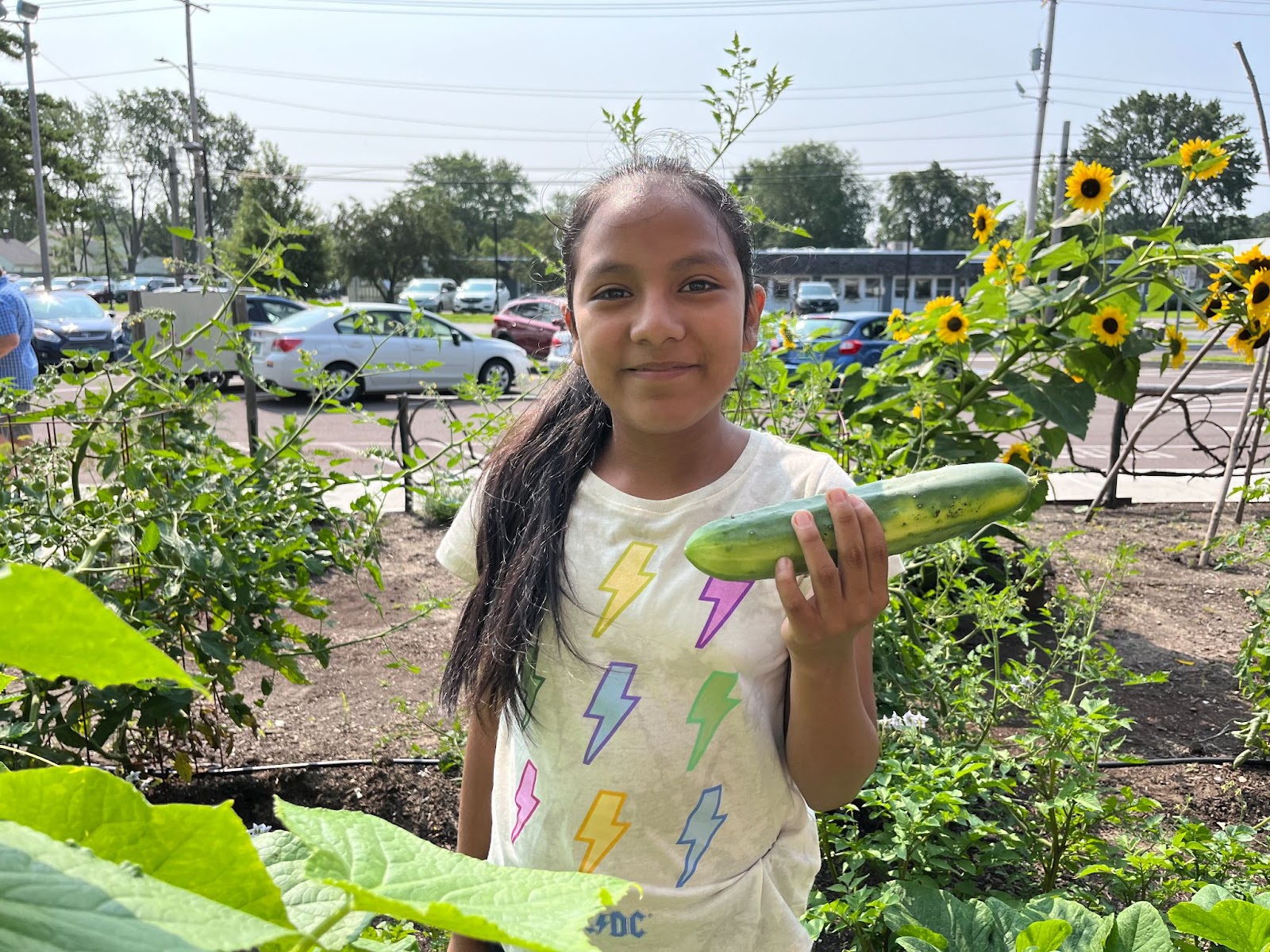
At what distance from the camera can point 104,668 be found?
30 cm

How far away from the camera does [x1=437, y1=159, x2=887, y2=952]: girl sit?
146 centimetres

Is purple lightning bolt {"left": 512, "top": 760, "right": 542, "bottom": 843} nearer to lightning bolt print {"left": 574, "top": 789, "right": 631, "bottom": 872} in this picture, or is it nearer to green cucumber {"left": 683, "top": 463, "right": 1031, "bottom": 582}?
lightning bolt print {"left": 574, "top": 789, "right": 631, "bottom": 872}

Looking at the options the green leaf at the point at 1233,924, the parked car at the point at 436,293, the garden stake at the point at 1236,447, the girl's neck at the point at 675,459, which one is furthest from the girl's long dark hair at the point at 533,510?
the parked car at the point at 436,293

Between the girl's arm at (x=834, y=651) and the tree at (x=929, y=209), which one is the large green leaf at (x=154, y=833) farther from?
the tree at (x=929, y=209)

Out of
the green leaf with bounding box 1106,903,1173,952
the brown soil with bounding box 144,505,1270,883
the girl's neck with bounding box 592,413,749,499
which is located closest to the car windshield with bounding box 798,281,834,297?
the brown soil with bounding box 144,505,1270,883

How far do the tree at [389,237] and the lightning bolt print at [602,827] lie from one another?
4666cm

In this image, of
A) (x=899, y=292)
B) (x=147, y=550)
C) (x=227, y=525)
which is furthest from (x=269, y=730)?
(x=899, y=292)

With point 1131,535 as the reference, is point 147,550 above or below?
above

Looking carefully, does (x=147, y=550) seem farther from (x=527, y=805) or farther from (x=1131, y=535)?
(x=1131, y=535)

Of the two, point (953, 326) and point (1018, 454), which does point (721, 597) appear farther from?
point (1018, 454)

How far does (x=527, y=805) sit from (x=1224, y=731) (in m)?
3.13

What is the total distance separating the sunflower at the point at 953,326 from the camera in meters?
3.89

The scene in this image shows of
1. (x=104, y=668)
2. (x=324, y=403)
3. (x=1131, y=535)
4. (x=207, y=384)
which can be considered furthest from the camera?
(x=1131, y=535)

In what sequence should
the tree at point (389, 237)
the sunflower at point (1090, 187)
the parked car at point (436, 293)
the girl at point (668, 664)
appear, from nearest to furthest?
1. the girl at point (668, 664)
2. the sunflower at point (1090, 187)
3. the parked car at point (436, 293)
4. the tree at point (389, 237)
